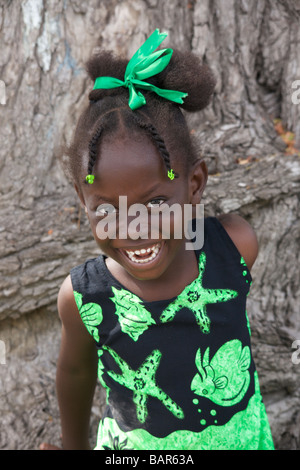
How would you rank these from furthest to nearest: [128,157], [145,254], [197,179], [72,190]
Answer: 1. [72,190]
2. [197,179]
3. [145,254]
4. [128,157]

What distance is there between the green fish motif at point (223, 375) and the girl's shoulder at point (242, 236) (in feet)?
1.04

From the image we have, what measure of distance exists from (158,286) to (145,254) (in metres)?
0.21

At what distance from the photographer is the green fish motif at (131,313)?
1.78 meters

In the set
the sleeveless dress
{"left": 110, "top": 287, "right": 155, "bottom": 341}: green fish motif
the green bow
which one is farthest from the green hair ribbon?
{"left": 110, "top": 287, "right": 155, "bottom": 341}: green fish motif

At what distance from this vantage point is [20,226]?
2301 mm

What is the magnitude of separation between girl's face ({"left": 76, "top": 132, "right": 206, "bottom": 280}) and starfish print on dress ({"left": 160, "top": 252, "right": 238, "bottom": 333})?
0.51ft

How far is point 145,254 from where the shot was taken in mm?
1631

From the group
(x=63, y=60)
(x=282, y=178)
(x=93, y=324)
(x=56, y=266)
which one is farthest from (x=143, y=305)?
(x=63, y=60)

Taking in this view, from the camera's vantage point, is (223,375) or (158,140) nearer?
(158,140)

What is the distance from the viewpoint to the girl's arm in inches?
74.8

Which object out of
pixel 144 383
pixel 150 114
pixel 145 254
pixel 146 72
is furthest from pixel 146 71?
pixel 144 383

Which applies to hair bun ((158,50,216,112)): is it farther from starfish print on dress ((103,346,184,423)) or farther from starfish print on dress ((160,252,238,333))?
starfish print on dress ((103,346,184,423))

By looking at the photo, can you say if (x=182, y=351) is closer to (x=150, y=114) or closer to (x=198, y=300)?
(x=198, y=300)

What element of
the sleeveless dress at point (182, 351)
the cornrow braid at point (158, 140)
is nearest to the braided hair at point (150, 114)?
the cornrow braid at point (158, 140)
